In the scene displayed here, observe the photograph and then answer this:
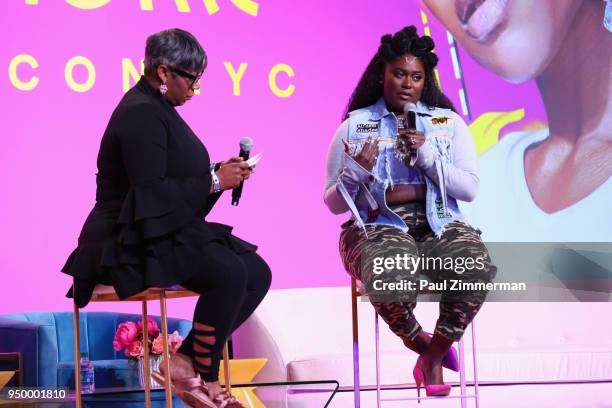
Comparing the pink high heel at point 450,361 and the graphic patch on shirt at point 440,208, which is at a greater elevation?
the graphic patch on shirt at point 440,208

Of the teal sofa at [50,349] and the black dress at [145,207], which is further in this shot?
the teal sofa at [50,349]

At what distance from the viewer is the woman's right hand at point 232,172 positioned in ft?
10.00

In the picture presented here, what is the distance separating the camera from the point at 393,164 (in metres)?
3.59

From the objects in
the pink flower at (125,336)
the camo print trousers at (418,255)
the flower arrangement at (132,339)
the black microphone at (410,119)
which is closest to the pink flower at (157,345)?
the flower arrangement at (132,339)

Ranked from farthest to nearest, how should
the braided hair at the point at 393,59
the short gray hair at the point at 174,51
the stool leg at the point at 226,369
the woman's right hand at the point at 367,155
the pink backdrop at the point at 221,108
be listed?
the pink backdrop at the point at 221,108 → the braided hair at the point at 393,59 → the woman's right hand at the point at 367,155 → the stool leg at the point at 226,369 → the short gray hair at the point at 174,51

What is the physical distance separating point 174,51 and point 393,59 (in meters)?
0.96

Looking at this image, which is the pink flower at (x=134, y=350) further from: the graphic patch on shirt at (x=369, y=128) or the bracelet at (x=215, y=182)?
the bracelet at (x=215, y=182)


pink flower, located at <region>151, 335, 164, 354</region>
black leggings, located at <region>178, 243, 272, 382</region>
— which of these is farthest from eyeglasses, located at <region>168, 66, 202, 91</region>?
pink flower, located at <region>151, 335, 164, 354</region>

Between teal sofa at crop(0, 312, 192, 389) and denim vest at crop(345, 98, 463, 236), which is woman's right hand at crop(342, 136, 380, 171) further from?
teal sofa at crop(0, 312, 192, 389)

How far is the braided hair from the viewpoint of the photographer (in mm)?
3609

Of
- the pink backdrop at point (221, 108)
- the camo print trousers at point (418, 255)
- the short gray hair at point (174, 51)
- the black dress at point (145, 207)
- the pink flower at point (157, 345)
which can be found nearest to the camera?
the black dress at point (145, 207)

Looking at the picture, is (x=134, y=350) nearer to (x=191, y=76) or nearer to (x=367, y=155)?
(x=367, y=155)

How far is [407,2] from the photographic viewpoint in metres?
5.94

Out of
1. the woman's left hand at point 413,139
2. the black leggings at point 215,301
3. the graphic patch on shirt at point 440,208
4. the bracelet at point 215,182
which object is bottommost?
the black leggings at point 215,301
